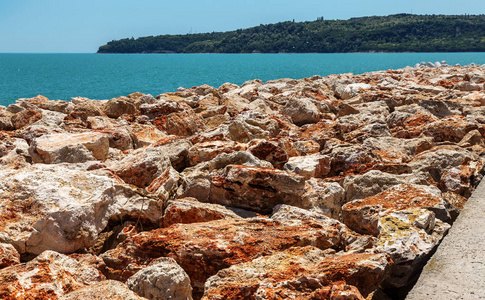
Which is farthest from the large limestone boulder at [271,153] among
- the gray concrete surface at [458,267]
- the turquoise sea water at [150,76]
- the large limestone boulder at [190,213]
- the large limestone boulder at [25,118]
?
the turquoise sea water at [150,76]

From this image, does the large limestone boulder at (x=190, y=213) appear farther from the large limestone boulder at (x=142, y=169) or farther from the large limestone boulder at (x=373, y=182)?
the large limestone boulder at (x=373, y=182)

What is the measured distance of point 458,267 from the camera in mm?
3029

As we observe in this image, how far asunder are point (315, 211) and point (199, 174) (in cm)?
117

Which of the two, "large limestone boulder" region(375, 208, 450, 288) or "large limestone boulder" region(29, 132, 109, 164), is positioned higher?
"large limestone boulder" region(29, 132, 109, 164)

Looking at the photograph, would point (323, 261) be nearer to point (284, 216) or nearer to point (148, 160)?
point (284, 216)

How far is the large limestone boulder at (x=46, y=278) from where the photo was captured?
8.71 feet

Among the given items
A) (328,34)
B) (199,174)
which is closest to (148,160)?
(199,174)

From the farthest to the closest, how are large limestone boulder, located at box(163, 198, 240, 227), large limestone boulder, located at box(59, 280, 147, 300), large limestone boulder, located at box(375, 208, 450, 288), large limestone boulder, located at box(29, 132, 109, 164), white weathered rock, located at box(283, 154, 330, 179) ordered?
large limestone boulder, located at box(29, 132, 109, 164), white weathered rock, located at box(283, 154, 330, 179), large limestone boulder, located at box(163, 198, 240, 227), large limestone boulder, located at box(375, 208, 450, 288), large limestone boulder, located at box(59, 280, 147, 300)

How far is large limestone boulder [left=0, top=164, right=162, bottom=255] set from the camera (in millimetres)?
3355

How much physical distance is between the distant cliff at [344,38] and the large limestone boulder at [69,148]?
10930 centimetres

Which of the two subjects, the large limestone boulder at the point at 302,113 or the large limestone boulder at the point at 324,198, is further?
the large limestone boulder at the point at 302,113

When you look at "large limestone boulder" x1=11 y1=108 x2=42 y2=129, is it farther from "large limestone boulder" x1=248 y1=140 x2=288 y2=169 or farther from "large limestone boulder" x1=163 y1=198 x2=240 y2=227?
"large limestone boulder" x1=163 y1=198 x2=240 y2=227

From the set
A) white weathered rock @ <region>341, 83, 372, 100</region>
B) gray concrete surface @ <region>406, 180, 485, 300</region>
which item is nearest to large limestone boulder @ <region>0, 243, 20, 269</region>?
gray concrete surface @ <region>406, 180, 485, 300</region>

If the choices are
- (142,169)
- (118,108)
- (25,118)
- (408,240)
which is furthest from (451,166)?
(25,118)
